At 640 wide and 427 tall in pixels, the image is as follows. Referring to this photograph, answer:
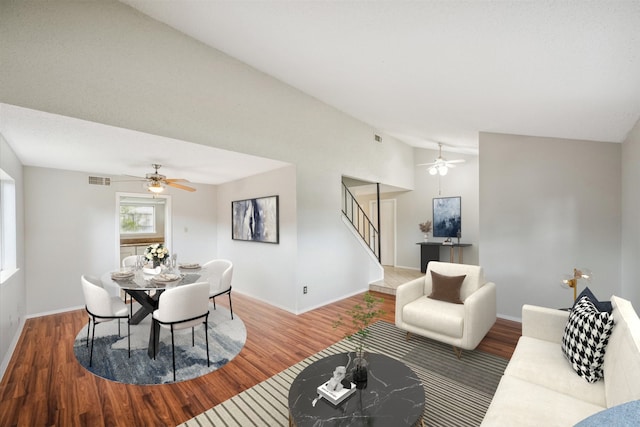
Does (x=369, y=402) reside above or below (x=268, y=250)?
below

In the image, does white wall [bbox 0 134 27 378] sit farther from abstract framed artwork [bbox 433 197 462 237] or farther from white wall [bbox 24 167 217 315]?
abstract framed artwork [bbox 433 197 462 237]

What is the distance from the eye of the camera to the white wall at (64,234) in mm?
4141

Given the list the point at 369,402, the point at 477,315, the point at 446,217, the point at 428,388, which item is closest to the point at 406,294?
the point at 477,315

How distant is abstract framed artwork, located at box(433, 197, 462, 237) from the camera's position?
21.5 ft

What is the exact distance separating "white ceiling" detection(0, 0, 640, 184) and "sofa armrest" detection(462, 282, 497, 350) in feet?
6.69

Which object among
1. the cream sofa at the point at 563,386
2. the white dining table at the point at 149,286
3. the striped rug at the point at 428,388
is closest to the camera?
the cream sofa at the point at 563,386

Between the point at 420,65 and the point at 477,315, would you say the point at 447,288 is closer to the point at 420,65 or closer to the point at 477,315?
the point at 477,315

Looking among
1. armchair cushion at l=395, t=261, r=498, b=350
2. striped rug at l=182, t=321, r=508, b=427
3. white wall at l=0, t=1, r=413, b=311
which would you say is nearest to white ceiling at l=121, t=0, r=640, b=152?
white wall at l=0, t=1, r=413, b=311

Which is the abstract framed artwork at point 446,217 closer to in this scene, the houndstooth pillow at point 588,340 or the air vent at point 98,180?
the houndstooth pillow at point 588,340

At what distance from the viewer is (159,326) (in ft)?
9.81

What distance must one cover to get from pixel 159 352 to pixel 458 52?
4.18 m

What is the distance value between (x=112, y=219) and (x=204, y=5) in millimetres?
4088

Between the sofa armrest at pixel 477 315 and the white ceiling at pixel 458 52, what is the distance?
6.69 ft

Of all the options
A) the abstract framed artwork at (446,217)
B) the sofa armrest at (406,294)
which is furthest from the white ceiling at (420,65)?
the abstract framed artwork at (446,217)
